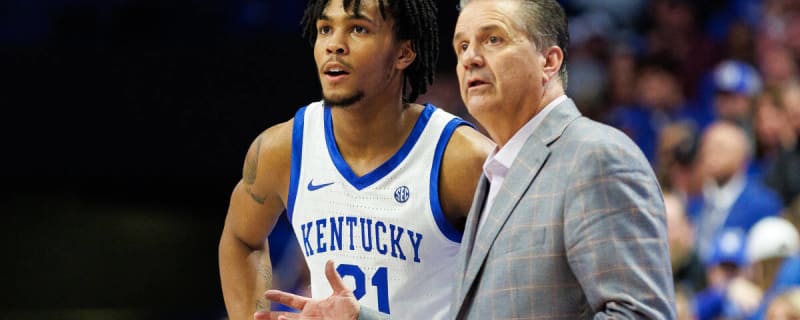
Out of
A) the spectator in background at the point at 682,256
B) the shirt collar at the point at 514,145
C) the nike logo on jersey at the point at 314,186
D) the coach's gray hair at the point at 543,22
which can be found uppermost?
the coach's gray hair at the point at 543,22

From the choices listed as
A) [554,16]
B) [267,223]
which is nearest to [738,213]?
[267,223]

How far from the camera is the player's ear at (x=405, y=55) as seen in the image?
3.12 metres

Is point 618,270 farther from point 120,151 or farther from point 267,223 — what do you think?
point 120,151

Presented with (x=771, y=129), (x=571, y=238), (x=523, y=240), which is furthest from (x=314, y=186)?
(x=771, y=129)

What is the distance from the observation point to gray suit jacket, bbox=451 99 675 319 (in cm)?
209

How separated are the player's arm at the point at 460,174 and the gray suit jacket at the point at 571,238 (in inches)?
24.0

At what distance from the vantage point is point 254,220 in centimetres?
341

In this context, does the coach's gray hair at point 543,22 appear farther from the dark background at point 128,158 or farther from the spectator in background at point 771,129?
the dark background at point 128,158

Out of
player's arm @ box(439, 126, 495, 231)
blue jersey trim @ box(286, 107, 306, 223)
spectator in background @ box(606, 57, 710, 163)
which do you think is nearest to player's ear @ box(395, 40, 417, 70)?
player's arm @ box(439, 126, 495, 231)

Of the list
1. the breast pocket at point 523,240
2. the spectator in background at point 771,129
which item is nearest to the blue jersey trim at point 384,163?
the breast pocket at point 523,240

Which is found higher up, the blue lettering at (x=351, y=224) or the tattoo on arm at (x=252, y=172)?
the tattoo on arm at (x=252, y=172)

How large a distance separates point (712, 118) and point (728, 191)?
1434 mm

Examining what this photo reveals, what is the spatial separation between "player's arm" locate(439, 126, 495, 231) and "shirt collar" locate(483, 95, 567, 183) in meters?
0.54

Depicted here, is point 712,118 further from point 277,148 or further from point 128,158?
point 277,148
